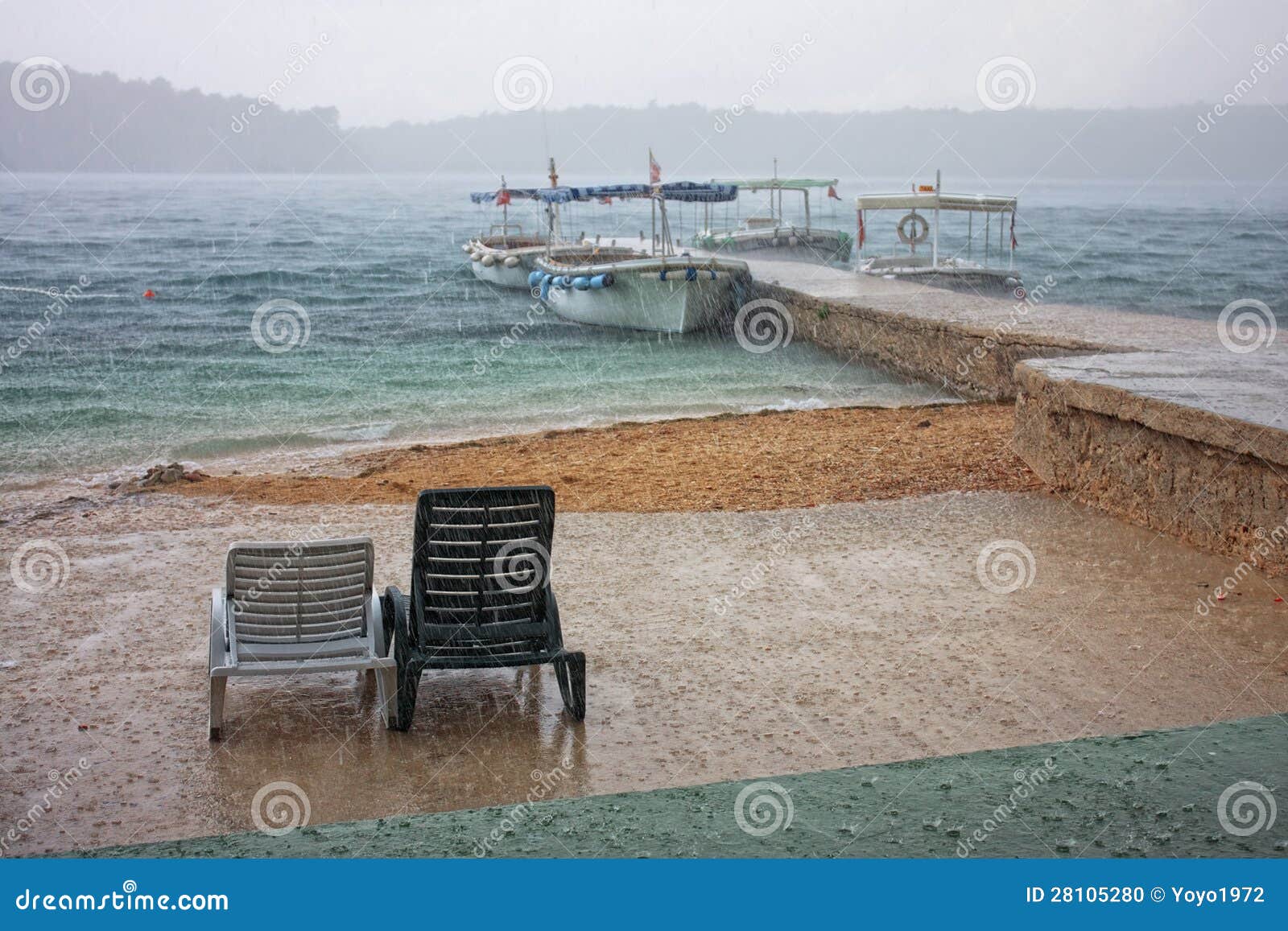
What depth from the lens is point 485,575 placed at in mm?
5242

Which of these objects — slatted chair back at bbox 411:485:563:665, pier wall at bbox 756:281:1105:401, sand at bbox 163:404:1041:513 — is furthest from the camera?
pier wall at bbox 756:281:1105:401

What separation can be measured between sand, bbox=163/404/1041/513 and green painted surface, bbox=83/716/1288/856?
5.03 meters

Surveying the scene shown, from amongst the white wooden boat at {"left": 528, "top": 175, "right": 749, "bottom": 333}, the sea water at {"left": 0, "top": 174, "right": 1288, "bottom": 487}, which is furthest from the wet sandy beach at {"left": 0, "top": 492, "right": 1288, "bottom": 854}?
the white wooden boat at {"left": 528, "top": 175, "right": 749, "bottom": 333}

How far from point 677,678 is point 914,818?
180 centimetres

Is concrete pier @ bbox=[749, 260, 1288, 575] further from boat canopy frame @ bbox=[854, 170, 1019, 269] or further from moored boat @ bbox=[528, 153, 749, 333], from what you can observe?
boat canopy frame @ bbox=[854, 170, 1019, 269]

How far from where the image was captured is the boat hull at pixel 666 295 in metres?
27.5

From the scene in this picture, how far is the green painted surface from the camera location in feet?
12.7

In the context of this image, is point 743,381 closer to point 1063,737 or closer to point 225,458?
point 225,458

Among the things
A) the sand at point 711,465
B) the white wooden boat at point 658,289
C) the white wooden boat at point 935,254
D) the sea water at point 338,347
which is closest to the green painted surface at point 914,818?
the sand at point 711,465

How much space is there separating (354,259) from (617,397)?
1475 inches

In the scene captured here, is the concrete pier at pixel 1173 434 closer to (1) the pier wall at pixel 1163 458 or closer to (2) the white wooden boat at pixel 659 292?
(1) the pier wall at pixel 1163 458

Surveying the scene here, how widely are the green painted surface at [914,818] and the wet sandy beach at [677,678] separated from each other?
0.22 m

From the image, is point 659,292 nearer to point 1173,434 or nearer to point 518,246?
point 518,246

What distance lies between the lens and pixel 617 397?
65.3ft
